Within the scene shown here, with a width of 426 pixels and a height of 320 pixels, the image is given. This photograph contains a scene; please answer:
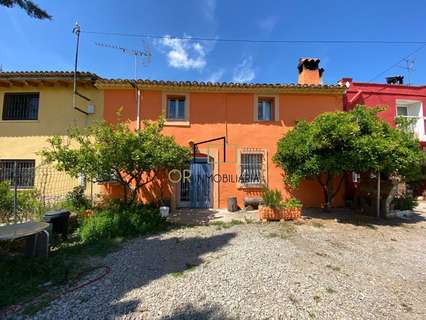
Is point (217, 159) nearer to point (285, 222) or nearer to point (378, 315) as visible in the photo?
point (285, 222)

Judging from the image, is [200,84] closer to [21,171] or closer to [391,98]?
[21,171]

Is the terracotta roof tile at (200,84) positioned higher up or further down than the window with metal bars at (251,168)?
higher up

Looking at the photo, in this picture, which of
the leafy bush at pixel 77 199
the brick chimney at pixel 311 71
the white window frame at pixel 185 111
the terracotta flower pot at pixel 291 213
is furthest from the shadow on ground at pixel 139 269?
the brick chimney at pixel 311 71

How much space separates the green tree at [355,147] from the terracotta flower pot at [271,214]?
4.59 feet

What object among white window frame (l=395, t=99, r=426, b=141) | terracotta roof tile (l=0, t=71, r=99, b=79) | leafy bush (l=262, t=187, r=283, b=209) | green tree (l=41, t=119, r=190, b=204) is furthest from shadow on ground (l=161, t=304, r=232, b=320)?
white window frame (l=395, t=99, r=426, b=141)

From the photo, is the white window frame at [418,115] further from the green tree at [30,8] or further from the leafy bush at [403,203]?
the green tree at [30,8]

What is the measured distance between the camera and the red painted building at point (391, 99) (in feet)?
42.1

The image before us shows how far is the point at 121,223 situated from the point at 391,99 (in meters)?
14.1

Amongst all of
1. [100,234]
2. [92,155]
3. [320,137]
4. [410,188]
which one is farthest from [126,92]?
[410,188]

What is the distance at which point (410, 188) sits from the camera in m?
13.1

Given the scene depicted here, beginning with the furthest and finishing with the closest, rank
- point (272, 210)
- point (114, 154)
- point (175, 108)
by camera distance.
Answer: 1. point (175, 108)
2. point (272, 210)
3. point (114, 154)

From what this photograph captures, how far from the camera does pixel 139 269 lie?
4.83 meters

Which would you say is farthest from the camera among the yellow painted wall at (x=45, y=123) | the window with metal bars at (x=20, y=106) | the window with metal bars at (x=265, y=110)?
the window with metal bars at (x=265, y=110)

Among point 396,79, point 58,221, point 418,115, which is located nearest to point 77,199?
point 58,221
